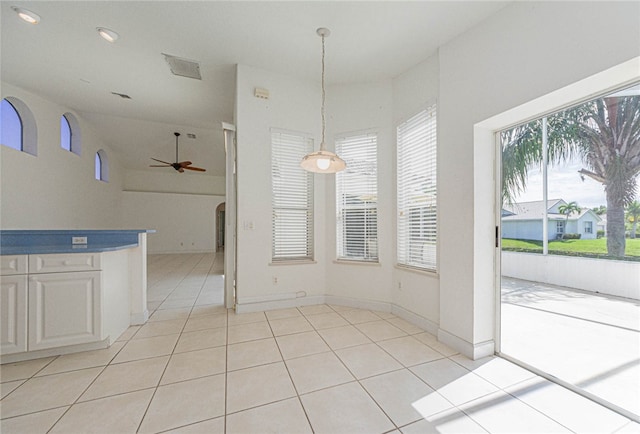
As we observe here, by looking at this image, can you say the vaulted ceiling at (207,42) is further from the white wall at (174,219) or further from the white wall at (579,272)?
the white wall at (174,219)

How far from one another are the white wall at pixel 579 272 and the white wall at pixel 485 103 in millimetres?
586

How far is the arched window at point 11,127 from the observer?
3.89 meters

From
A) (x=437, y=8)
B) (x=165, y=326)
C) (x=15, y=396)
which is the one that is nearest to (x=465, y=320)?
(x=437, y=8)

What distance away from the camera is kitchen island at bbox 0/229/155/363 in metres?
2.02

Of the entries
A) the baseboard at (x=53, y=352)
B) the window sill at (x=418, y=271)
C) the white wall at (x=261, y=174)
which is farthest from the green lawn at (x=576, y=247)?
the baseboard at (x=53, y=352)

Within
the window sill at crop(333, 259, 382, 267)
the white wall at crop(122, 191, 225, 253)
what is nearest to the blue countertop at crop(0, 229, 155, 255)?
the window sill at crop(333, 259, 382, 267)

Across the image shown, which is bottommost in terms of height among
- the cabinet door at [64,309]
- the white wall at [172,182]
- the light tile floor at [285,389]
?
the light tile floor at [285,389]

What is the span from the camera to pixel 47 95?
175 inches

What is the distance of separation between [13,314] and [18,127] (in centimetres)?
426

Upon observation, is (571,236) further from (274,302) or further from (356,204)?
(274,302)

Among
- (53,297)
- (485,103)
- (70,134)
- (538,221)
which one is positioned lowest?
(53,297)

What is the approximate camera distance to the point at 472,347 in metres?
2.19

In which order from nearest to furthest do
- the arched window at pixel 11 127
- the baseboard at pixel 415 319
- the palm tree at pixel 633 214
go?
the palm tree at pixel 633 214 → the baseboard at pixel 415 319 → the arched window at pixel 11 127

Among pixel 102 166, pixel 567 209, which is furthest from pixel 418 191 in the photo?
pixel 102 166
